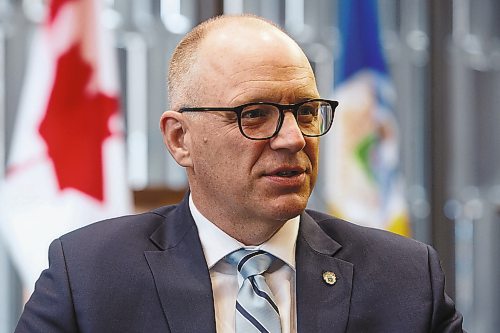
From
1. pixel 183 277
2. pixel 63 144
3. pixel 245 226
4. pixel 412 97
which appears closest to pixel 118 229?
pixel 183 277

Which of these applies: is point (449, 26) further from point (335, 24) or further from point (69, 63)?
point (69, 63)

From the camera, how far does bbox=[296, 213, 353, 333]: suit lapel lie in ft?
6.04

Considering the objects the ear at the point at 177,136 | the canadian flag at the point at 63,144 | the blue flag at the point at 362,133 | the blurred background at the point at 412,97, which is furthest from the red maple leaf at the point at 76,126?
the ear at the point at 177,136

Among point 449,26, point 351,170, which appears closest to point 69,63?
point 351,170

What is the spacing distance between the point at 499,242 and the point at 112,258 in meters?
5.10

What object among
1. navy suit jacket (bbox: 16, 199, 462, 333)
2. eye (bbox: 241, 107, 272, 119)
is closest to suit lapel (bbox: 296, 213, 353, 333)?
navy suit jacket (bbox: 16, 199, 462, 333)

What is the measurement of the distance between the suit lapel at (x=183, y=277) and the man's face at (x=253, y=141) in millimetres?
139

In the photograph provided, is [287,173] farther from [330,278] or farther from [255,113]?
[330,278]

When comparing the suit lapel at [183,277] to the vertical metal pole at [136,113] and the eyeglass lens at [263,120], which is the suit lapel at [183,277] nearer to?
the eyeglass lens at [263,120]

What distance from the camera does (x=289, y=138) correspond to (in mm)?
1725

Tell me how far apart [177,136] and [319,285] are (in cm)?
48

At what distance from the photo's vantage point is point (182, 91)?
1.88 m

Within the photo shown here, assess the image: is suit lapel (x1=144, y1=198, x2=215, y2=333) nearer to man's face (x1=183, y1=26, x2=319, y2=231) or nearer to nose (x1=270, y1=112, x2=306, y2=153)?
man's face (x1=183, y1=26, x2=319, y2=231)

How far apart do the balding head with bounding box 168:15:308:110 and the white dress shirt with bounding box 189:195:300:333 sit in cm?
31
